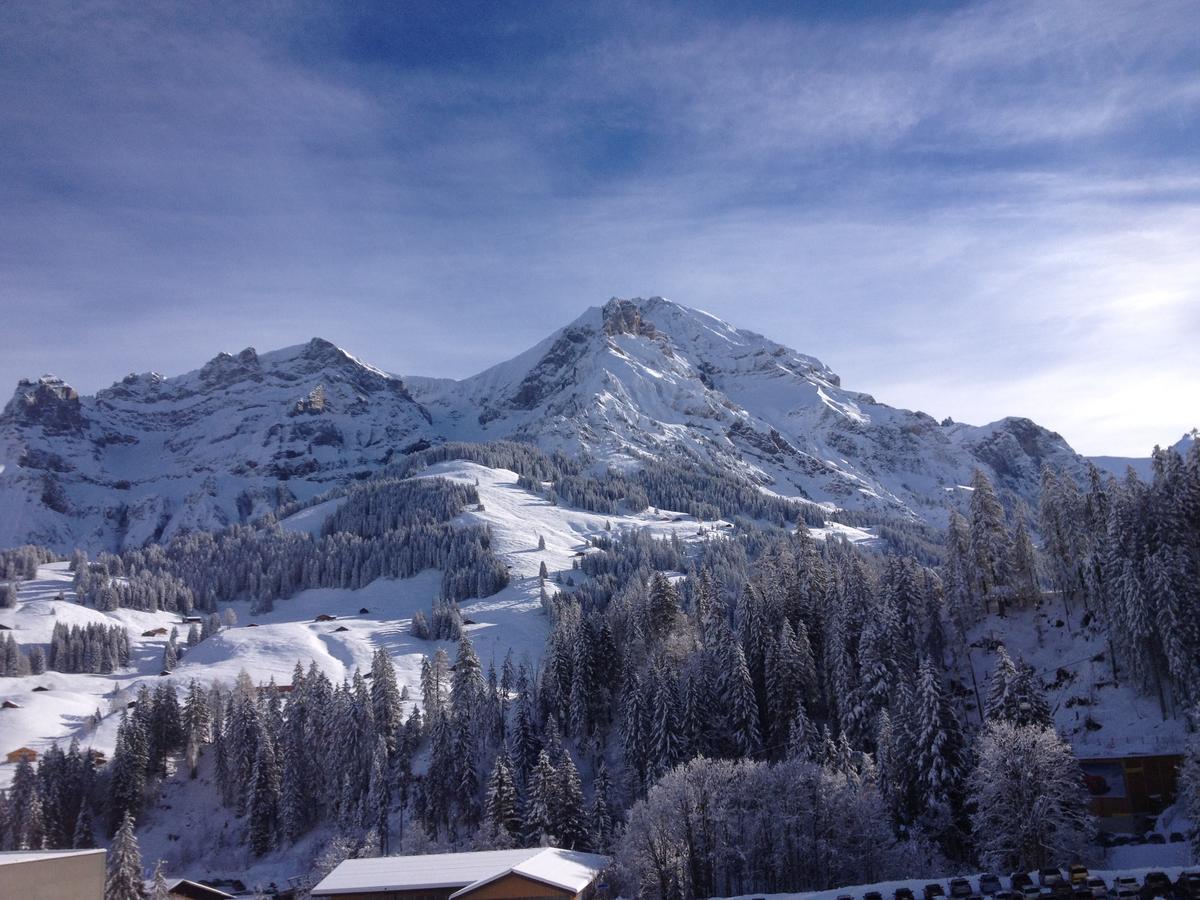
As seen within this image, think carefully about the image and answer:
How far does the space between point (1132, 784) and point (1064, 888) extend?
2178 cm

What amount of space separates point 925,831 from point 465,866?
31817 mm

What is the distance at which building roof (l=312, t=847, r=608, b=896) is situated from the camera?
57.8 m

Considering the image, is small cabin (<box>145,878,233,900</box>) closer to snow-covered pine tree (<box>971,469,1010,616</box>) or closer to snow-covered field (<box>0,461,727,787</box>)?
snow-covered field (<box>0,461,727,787</box>)

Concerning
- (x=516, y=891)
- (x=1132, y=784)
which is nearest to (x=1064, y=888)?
(x=1132, y=784)

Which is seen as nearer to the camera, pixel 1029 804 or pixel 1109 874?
pixel 1109 874

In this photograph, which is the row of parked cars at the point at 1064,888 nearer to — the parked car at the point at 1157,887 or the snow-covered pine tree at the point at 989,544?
the parked car at the point at 1157,887

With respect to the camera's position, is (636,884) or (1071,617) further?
(1071,617)

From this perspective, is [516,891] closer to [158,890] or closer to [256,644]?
[158,890]

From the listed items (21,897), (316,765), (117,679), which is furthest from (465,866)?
(117,679)

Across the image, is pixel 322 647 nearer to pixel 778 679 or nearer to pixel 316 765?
pixel 316 765

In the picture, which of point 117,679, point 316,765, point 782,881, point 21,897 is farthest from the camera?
point 117,679

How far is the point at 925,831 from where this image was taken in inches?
2491

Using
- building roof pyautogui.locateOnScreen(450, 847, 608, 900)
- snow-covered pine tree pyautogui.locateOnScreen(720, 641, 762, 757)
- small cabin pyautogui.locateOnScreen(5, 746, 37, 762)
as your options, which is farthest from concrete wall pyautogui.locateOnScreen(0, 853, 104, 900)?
small cabin pyautogui.locateOnScreen(5, 746, 37, 762)

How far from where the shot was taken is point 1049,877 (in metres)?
44.0
